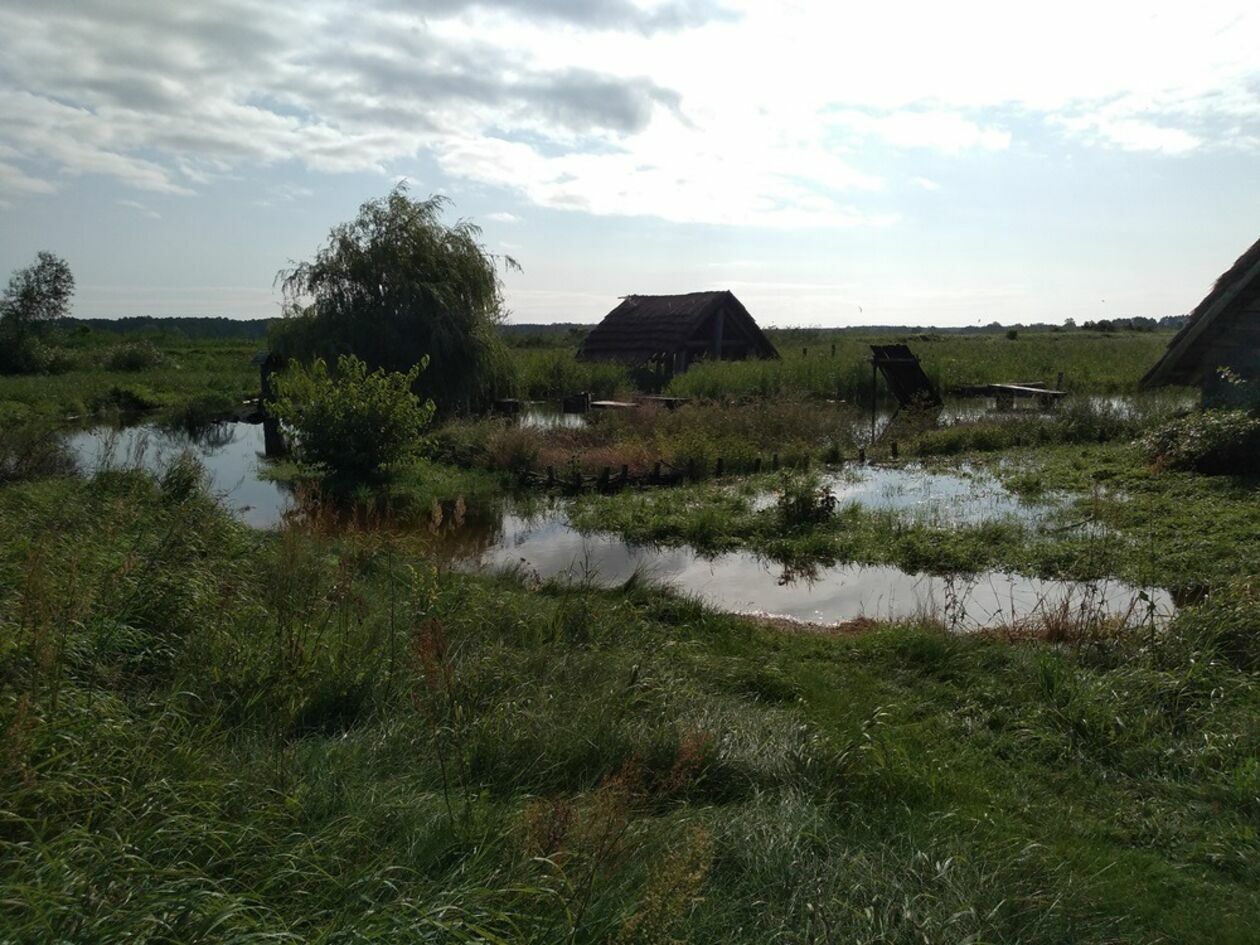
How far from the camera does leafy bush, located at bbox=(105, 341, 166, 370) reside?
41594mm

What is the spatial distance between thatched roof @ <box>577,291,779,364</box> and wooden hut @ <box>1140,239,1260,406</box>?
19.0 m

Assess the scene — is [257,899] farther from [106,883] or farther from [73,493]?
[73,493]

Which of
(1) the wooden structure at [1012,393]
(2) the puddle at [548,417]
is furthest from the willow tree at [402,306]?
(1) the wooden structure at [1012,393]

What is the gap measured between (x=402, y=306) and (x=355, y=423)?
24.2ft

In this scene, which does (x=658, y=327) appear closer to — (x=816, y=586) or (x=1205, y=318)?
(x=1205, y=318)

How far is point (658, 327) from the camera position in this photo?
117ft

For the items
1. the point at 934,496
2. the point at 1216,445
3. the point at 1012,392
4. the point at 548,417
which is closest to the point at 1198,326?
the point at 1216,445

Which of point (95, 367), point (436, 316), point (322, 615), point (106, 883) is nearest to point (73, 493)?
point (322, 615)

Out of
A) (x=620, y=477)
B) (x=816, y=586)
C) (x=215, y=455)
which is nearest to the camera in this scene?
(x=816, y=586)

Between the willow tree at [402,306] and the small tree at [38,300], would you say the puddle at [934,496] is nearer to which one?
the willow tree at [402,306]

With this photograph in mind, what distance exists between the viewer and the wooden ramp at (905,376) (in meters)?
25.2

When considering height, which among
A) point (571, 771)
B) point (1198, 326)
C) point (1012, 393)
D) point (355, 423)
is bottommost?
point (571, 771)

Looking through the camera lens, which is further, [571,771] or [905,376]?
[905,376]

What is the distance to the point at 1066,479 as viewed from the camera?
15508mm
